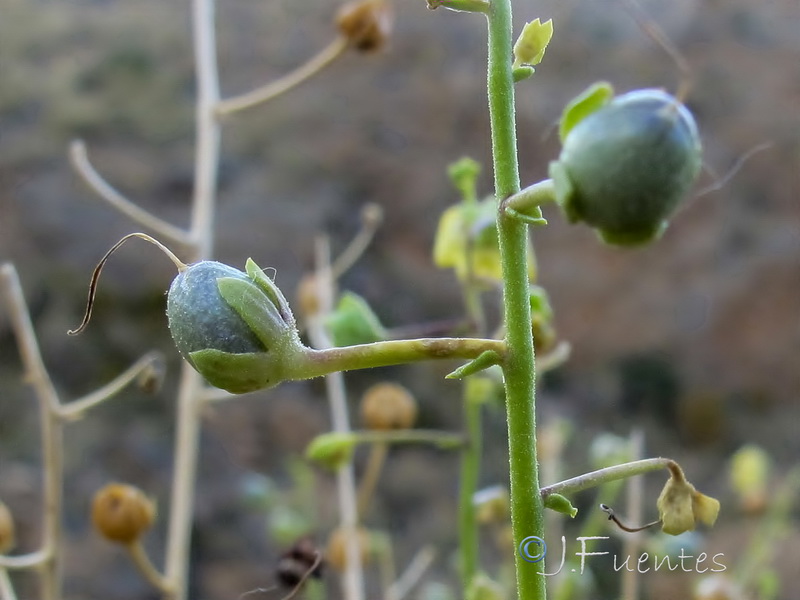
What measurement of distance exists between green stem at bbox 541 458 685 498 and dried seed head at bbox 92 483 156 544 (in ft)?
0.80

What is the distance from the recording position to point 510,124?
0.75 feet

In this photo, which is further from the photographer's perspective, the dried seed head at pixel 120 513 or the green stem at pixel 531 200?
the dried seed head at pixel 120 513

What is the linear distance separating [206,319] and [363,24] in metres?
0.33

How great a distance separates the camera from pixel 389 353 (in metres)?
0.23

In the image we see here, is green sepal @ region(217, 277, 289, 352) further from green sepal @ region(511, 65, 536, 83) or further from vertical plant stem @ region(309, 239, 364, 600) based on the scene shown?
vertical plant stem @ region(309, 239, 364, 600)

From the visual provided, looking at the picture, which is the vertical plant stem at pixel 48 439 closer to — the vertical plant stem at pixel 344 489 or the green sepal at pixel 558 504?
the vertical plant stem at pixel 344 489


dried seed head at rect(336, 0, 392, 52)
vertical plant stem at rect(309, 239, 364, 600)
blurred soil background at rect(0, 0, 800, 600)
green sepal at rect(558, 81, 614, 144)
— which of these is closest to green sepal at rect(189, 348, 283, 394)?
green sepal at rect(558, 81, 614, 144)

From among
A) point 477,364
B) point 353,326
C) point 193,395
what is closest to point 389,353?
point 477,364

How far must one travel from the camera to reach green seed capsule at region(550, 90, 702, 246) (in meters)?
0.19

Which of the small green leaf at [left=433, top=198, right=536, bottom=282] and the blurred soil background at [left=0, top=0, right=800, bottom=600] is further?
the blurred soil background at [left=0, top=0, right=800, bottom=600]

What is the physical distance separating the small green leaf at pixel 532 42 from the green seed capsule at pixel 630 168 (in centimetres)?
5

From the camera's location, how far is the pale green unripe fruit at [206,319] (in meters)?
0.22

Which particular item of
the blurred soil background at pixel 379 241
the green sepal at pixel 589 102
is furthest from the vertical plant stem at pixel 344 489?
the blurred soil background at pixel 379 241

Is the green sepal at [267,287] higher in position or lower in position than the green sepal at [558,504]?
higher
